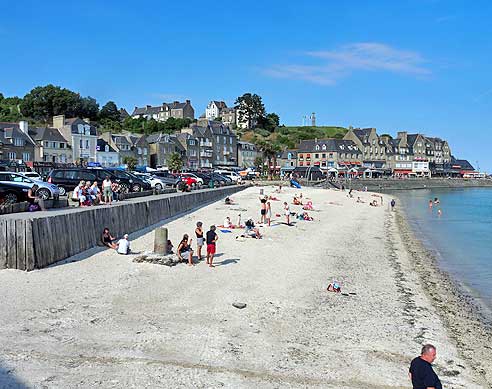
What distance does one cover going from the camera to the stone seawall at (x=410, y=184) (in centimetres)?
10541

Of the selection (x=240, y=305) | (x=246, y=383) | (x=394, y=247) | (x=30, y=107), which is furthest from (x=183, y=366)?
(x=30, y=107)

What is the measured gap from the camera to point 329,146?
4843 inches

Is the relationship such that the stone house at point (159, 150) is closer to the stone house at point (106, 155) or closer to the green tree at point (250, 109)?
the stone house at point (106, 155)

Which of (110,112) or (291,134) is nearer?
(110,112)

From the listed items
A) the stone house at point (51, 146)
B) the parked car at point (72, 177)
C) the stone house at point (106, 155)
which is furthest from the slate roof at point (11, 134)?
the parked car at point (72, 177)

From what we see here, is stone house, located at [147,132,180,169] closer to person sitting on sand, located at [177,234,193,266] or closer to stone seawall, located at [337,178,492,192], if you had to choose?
stone seawall, located at [337,178,492,192]

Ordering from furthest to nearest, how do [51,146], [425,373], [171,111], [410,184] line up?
[171,111], [410,184], [51,146], [425,373]

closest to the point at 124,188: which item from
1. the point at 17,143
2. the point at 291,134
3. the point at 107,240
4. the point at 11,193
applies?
the point at 11,193

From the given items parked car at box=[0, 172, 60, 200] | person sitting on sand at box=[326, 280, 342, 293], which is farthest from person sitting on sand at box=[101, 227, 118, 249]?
person sitting on sand at box=[326, 280, 342, 293]

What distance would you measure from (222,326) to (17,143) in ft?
217

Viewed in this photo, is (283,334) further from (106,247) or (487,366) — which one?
(106,247)

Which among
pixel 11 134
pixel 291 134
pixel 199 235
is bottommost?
pixel 199 235

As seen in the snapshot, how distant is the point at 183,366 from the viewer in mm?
8375

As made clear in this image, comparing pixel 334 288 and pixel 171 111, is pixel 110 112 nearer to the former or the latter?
pixel 171 111
